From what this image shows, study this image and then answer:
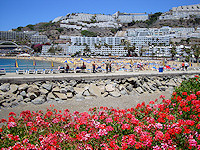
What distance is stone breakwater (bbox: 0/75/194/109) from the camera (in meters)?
9.63

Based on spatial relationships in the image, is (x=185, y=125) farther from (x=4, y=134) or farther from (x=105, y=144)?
(x=4, y=134)

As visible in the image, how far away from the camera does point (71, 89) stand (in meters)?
11.0

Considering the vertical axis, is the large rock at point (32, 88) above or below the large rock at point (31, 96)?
above

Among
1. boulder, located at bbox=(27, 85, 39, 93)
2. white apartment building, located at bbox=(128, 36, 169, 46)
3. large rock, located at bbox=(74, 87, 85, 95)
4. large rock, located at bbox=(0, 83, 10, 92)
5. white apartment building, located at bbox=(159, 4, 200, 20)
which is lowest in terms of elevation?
large rock, located at bbox=(74, 87, 85, 95)

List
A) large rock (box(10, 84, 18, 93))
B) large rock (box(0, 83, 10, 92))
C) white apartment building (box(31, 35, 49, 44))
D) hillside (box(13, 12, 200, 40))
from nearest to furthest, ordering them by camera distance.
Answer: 1. large rock (box(0, 83, 10, 92))
2. large rock (box(10, 84, 18, 93))
3. white apartment building (box(31, 35, 49, 44))
4. hillside (box(13, 12, 200, 40))

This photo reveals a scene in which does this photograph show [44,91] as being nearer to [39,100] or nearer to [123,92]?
[39,100]

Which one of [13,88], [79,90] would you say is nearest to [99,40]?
[79,90]

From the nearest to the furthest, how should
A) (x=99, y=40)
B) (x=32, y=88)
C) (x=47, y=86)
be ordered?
(x=32, y=88) < (x=47, y=86) < (x=99, y=40)

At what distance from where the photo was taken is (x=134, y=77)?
13.7m

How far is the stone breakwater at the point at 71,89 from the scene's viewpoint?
9.63 metres

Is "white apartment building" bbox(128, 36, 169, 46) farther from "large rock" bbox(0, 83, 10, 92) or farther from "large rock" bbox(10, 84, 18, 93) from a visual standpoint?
"large rock" bbox(0, 83, 10, 92)

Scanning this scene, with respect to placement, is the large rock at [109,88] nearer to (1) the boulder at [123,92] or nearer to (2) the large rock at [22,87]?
(1) the boulder at [123,92]

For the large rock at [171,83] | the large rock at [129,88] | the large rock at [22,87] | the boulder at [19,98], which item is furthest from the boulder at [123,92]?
the boulder at [19,98]

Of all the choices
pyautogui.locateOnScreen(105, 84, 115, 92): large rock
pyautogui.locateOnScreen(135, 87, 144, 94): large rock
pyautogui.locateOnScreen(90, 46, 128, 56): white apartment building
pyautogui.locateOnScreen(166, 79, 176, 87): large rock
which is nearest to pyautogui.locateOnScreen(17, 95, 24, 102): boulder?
pyautogui.locateOnScreen(105, 84, 115, 92): large rock
